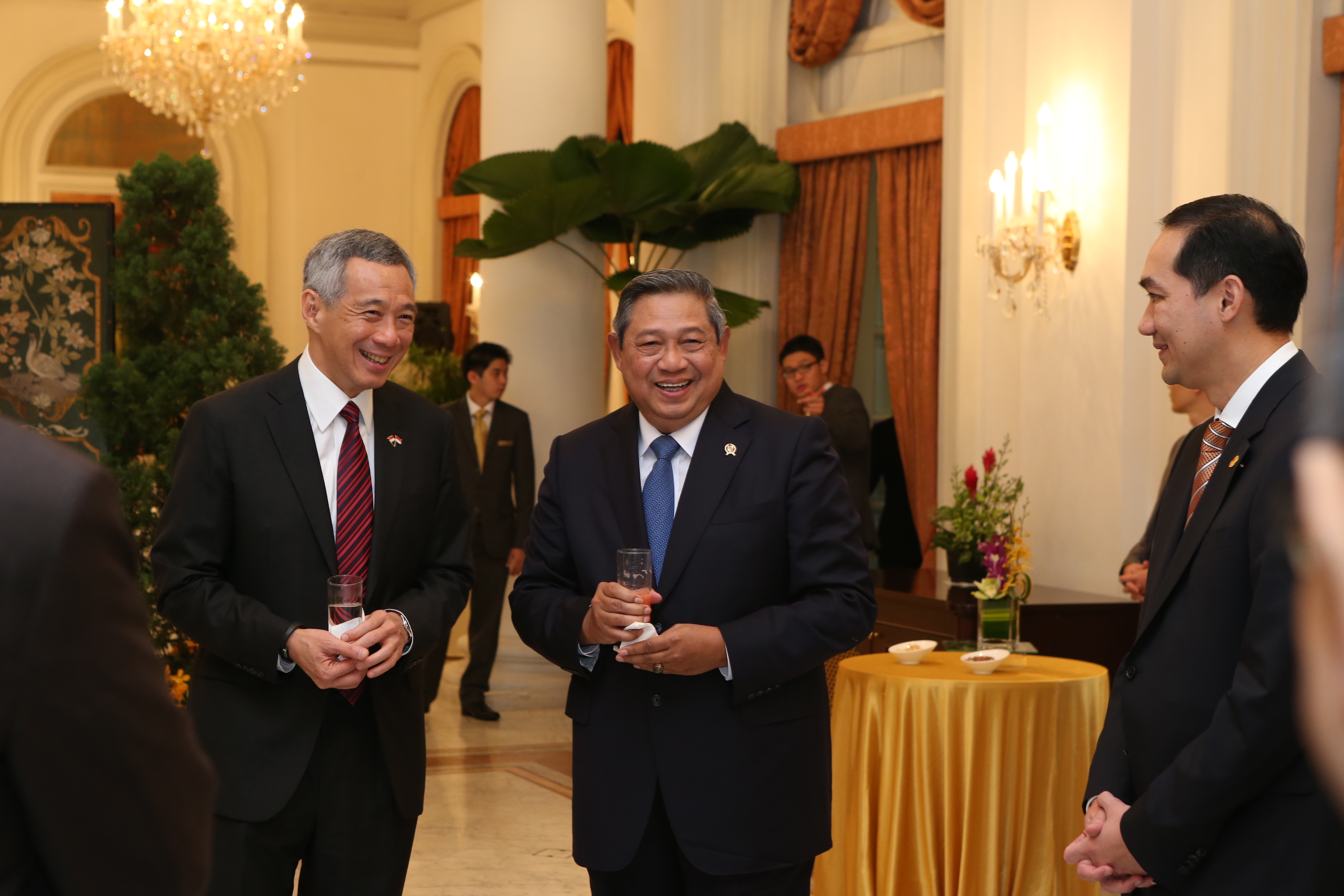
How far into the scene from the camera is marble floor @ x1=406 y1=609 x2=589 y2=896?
483cm

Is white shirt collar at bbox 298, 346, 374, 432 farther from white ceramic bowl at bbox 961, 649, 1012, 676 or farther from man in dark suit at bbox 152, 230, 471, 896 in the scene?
white ceramic bowl at bbox 961, 649, 1012, 676

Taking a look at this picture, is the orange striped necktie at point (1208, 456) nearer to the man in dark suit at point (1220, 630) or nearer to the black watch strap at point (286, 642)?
the man in dark suit at point (1220, 630)

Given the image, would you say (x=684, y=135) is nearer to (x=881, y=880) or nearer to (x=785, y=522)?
(x=881, y=880)

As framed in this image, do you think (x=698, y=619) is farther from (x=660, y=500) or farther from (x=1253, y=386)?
(x=1253, y=386)

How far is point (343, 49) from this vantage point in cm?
1420

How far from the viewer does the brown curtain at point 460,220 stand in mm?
13398

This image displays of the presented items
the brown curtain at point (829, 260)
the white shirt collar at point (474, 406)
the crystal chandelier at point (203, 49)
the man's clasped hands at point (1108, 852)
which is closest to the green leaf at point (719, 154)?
the brown curtain at point (829, 260)

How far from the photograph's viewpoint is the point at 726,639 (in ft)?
8.10

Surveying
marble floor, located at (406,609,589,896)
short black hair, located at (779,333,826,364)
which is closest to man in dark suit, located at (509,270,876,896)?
marble floor, located at (406,609,589,896)

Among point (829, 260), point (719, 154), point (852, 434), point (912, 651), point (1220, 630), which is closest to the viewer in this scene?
point (1220, 630)

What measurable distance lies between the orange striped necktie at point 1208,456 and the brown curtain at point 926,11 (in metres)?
5.67

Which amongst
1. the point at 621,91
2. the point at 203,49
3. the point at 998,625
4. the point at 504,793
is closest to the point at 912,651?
the point at 998,625

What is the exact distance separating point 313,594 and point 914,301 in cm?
567

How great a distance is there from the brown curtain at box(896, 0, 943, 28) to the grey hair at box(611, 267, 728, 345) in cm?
540
